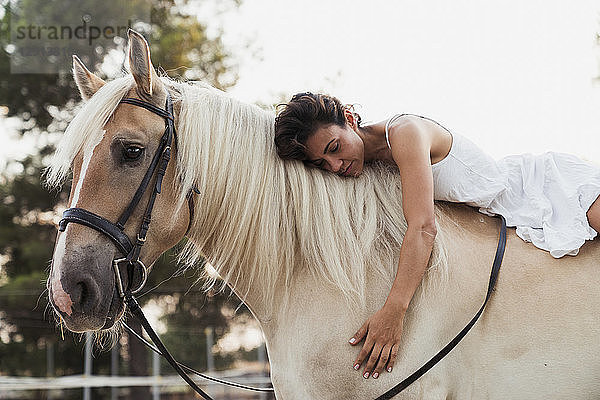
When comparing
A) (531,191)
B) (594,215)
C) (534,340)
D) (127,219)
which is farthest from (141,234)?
(594,215)

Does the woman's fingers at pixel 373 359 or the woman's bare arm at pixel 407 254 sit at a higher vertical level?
the woman's bare arm at pixel 407 254

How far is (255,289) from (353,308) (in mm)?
428

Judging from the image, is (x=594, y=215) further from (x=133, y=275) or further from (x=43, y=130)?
(x=43, y=130)

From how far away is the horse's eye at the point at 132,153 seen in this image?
2080mm

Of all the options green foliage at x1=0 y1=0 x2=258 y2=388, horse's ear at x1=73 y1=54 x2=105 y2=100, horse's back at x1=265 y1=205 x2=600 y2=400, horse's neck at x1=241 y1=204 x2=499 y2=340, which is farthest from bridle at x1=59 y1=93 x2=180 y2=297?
green foliage at x1=0 y1=0 x2=258 y2=388

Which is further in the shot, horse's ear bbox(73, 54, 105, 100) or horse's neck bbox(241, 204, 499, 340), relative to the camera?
horse's ear bbox(73, 54, 105, 100)

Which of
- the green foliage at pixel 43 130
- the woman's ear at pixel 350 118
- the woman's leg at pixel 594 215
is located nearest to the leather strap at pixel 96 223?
the woman's ear at pixel 350 118

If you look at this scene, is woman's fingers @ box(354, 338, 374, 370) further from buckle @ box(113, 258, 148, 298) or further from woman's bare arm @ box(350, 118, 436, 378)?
buckle @ box(113, 258, 148, 298)

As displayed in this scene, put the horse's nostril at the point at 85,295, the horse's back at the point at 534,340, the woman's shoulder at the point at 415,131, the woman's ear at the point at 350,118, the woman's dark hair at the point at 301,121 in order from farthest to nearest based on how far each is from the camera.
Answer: the woman's ear at the point at 350,118, the woman's dark hair at the point at 301,121, the woman's shoulder at the point at 415,131, the horse's back at the point at 534,340, the horse's nostril at the point at 85,295

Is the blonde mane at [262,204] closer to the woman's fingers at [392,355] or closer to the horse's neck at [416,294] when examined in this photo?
the horse's neck at [416,294]

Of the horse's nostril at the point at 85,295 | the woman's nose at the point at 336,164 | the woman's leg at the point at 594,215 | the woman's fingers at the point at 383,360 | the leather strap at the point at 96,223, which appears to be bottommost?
the woman's fingers at the point at 383,360

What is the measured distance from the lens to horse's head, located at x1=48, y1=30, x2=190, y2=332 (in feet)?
6.38

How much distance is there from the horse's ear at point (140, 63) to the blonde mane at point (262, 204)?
0.25 feet

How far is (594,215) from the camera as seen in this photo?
2.22m
